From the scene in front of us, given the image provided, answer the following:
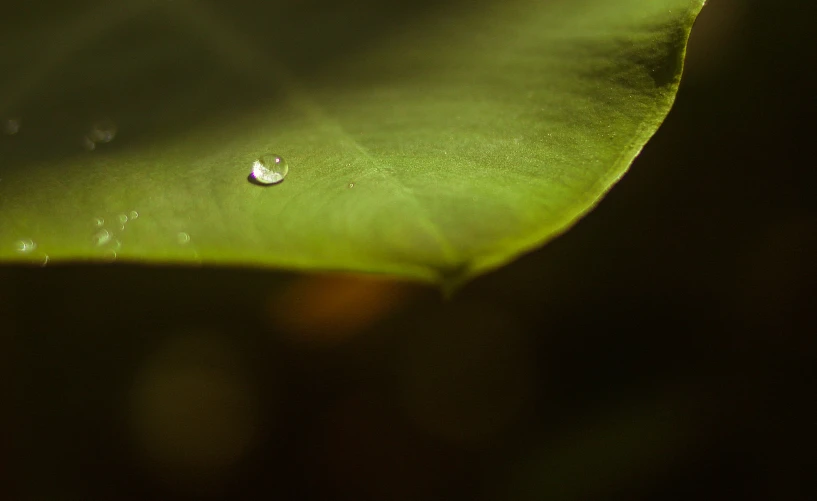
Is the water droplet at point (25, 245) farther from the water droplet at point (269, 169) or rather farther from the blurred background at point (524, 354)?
the blurred background at point (524, 354)

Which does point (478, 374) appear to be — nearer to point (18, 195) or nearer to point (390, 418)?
point (390, 418)

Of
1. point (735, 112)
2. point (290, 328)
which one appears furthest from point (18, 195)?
point (735, 112)

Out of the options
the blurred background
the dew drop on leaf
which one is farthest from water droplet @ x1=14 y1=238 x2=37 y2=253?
the blurred background

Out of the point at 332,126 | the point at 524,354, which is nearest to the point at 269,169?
the point at 332,126

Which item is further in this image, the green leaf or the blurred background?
the blurred background

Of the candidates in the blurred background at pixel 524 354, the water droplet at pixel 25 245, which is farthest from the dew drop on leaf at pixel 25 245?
the blurred background at pixel 524 354

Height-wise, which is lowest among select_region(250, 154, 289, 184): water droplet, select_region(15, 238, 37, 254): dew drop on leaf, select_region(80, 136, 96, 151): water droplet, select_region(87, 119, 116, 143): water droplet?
select_region(15, 238, 37, 254): dew drop on leaf

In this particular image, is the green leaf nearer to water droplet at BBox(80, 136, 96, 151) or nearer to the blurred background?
water droplet at BBox(80, 136, 96, 151)
